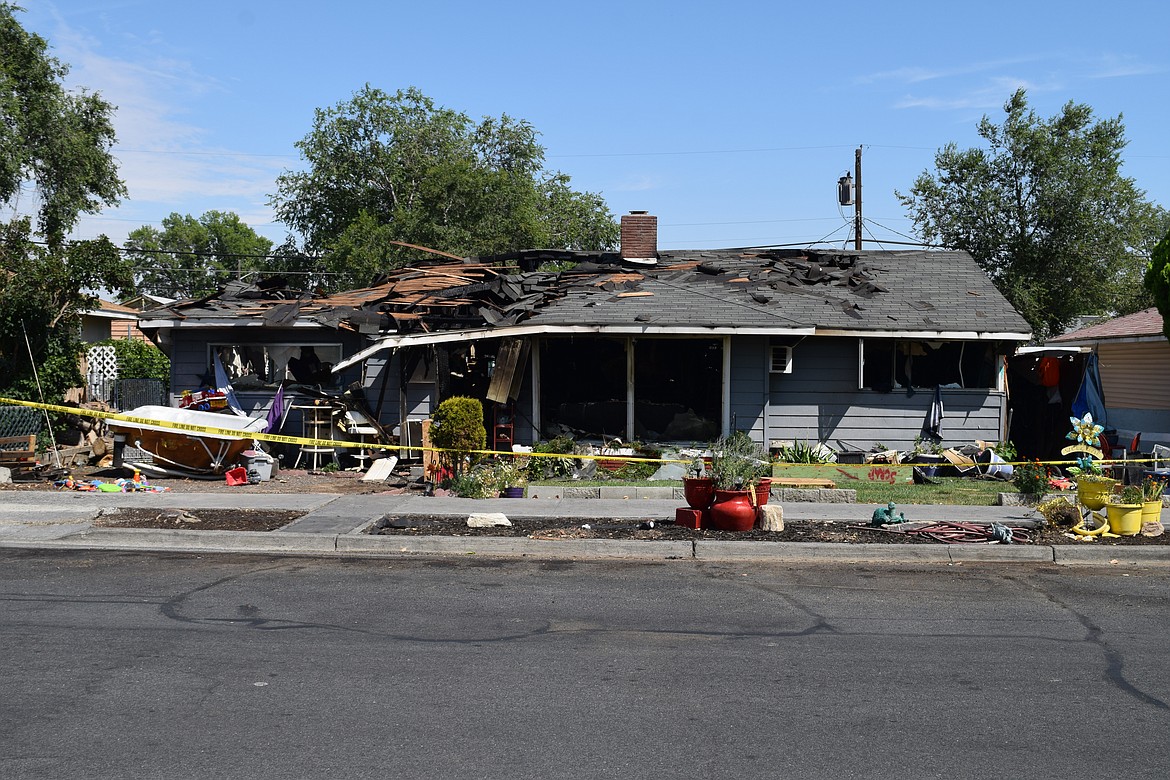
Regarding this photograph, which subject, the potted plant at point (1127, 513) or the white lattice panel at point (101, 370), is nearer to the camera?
the potted plant at point (1127, 513)

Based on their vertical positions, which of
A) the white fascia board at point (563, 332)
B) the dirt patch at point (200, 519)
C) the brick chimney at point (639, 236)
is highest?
the brick chimney at point (639, 236)

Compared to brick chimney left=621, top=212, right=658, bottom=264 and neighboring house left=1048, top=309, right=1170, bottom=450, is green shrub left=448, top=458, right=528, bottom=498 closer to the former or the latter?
brick chimney left=621, top=212, right=658, bottom=264

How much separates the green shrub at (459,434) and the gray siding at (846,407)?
5.23m

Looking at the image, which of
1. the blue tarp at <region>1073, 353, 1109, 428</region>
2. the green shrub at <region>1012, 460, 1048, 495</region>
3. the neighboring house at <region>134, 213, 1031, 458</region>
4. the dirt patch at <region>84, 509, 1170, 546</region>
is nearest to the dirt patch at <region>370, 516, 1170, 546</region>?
the dirt patch at <region>84, 509, 1170, 546</region>

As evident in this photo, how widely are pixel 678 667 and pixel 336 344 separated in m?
12.8

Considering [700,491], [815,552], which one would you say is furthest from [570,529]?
[815,552]

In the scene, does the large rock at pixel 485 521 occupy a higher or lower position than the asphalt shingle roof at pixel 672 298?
lower

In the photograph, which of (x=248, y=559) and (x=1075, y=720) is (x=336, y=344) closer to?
(x=248, y=559)

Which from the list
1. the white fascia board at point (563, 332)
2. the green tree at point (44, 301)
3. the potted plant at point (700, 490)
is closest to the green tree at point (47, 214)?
the green tree at point (44, 301)

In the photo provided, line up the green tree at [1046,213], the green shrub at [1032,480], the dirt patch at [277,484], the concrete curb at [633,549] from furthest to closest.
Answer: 1. the green tree at [1046,213]
2. the dirt patch at [277,484]
3. the green shrub at [1032,480]
4. the concrete curb at [633,549]

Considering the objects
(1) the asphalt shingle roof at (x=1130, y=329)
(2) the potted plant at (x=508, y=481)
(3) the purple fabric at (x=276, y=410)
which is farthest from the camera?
(1) the asphalt shingle roof at (x=1130, y=329)

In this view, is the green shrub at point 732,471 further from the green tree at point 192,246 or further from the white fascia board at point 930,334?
the green tree at point 192,246

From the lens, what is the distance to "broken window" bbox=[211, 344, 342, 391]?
17781 mm

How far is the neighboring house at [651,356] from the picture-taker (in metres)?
16.3
